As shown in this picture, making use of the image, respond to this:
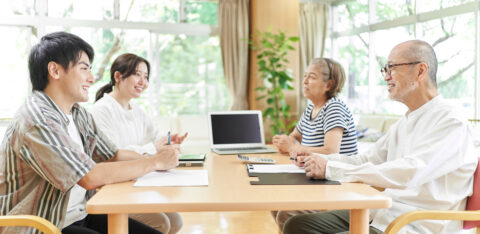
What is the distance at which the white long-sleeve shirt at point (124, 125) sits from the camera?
8.08 feet

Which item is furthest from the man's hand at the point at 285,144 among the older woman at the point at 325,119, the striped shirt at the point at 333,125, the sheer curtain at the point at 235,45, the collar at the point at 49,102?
the sheer curtain at the point at 235,45

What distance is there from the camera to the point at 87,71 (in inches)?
65.7

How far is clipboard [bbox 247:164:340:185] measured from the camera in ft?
4.97

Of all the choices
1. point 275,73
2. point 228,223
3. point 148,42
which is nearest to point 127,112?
point 228,223

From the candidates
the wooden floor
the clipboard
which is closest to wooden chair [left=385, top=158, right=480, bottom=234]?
the clipboard

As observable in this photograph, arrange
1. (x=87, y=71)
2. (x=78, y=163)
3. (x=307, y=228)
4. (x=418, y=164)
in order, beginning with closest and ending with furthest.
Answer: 1. (x=78, y=163)
2. (x=418, y=164)
3. (x=87, y=71)
4. (x=307, y=228)

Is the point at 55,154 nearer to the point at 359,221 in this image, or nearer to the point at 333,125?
the point at 359,221

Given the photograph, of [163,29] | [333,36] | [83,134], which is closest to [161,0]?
[163,29]

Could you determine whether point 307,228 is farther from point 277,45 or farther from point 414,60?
point 277,45

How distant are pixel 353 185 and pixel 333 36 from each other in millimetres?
6202

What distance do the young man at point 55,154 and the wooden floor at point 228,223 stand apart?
176 cm

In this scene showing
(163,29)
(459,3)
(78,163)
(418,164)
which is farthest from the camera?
(163,29)

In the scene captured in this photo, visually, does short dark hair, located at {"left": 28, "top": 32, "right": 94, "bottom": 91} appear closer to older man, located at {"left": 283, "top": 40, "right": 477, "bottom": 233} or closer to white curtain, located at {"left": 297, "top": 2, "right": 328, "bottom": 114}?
older man, located at {"left": 283, "top": 40, "right": 477, "bottom": 233}

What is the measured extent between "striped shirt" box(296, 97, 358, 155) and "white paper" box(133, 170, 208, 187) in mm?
851
